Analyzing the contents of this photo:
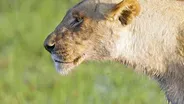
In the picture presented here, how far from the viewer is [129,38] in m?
5.06

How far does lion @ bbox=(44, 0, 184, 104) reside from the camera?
16.6 ft

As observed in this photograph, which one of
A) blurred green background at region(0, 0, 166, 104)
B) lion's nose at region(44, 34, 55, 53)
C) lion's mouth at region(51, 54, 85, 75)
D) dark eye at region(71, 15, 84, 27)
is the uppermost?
dark eye at region(71, 15, 84, 27)

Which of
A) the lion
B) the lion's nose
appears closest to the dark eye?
the lion

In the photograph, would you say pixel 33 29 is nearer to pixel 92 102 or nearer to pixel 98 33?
pixel 92 102

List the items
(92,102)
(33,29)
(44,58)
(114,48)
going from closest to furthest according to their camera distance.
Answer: (114,48) < (92,102) < (44,58) < (33,29)

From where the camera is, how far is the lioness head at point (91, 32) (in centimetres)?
503

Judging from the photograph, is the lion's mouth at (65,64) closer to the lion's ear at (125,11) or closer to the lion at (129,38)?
the lion at (129,38)

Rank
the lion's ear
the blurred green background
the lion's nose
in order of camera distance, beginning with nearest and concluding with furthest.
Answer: the lion's ear → the lion's nose → the blurred green background

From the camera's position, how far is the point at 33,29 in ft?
27.2

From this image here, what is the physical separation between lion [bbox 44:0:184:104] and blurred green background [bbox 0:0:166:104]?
4.69 feet

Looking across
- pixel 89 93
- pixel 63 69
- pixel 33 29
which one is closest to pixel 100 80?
pixel 89 93

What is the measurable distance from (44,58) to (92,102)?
4.20 feet

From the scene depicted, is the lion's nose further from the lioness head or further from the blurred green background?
the blurred green background

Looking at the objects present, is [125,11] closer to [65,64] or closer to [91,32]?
[91,32]
